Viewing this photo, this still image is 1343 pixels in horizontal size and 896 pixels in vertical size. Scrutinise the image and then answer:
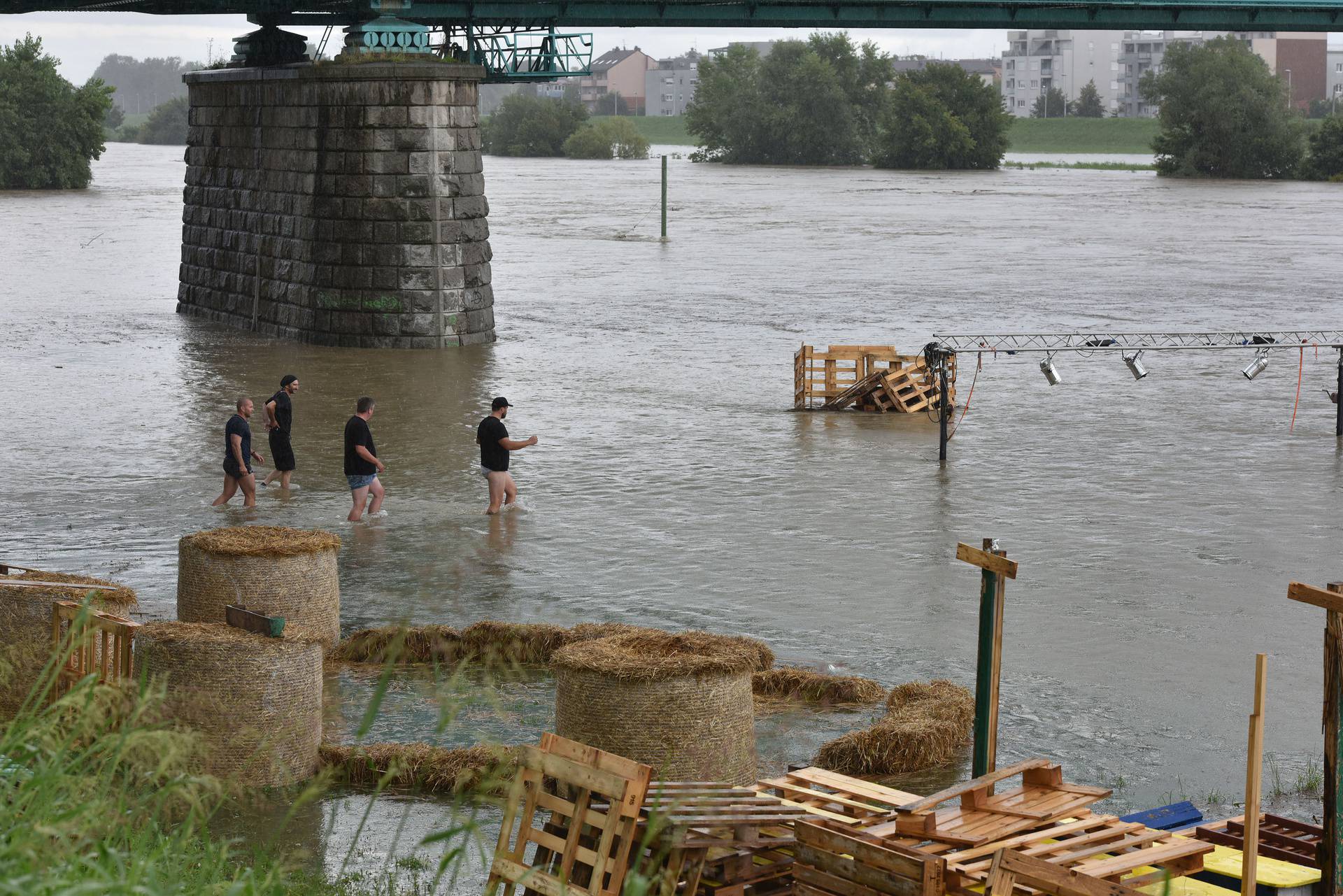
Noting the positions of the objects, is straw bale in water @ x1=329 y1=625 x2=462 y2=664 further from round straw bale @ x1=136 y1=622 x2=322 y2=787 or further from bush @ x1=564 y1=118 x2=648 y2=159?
bush @ x1=564 y1=118 x2=648 y2=159

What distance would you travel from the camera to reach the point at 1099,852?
8414 millimetres

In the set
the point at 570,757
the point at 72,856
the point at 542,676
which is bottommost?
the point at 542,676

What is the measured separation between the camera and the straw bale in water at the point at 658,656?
34.5 ft

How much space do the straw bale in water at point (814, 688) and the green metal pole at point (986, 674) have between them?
254 cm

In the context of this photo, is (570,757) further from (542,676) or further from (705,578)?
(705,578)

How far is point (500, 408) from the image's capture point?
20.0m

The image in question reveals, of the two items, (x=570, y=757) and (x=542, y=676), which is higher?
(x=570, y=757)

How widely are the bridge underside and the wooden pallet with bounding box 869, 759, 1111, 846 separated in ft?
101

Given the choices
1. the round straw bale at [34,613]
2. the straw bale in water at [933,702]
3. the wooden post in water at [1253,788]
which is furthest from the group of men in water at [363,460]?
the wooden post in water at [1253,788]

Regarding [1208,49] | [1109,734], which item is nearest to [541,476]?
[1109,734]

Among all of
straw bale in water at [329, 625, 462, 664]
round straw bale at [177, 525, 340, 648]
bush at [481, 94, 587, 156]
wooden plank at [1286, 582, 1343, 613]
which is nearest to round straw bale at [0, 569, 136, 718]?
round straw bale at [177, 525, 340, 648]

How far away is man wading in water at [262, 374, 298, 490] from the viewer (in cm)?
2145

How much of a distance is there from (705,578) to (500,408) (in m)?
4.04

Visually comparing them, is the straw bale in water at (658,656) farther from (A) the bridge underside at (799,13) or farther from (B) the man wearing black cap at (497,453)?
(A) the bridge underside at (799,13)
